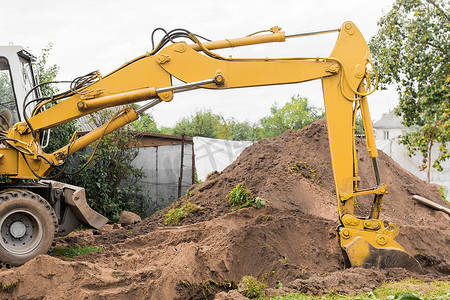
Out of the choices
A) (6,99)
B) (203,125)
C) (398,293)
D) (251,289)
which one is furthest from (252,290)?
(203,125)

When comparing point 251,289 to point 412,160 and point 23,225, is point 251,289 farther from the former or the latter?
point 412,160

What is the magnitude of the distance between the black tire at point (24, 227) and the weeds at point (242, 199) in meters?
3.26

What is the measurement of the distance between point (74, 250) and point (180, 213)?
79.2 inches

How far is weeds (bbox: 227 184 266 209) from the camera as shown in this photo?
8406 millimetres

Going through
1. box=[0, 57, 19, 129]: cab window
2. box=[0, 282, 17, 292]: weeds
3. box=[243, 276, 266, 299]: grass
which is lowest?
box=[243, 276, 266, 299]: grass

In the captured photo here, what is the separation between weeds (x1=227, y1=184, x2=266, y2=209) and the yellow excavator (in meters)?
2.19

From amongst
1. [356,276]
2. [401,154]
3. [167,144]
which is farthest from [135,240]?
[401,154]

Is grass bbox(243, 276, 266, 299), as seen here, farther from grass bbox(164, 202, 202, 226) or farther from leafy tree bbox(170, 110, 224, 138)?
leafy tree bbox(170, 110, 224, 138)

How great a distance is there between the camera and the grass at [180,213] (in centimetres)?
909

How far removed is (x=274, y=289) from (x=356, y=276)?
1.04 meters

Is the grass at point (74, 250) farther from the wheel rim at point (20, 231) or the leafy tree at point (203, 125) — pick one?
the leafy tree at point (203, 125)

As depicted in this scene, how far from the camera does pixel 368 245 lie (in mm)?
6250

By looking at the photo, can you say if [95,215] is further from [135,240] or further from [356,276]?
[356,276]

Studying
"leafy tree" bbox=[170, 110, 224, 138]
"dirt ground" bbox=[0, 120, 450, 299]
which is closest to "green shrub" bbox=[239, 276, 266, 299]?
"dirt ground" bbox=[0, 120, 450, 299]
